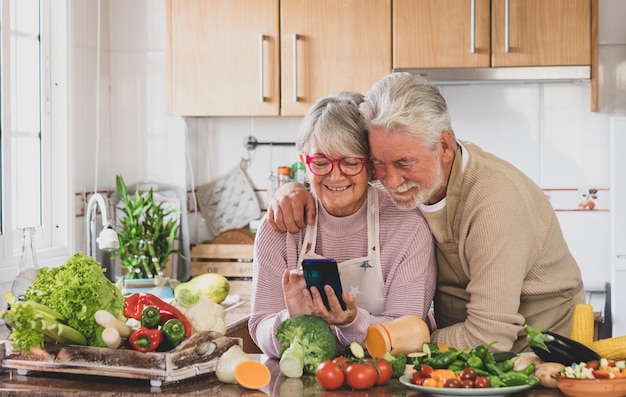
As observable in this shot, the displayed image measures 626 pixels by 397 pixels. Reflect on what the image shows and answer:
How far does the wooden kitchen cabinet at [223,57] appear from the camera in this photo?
4.27 meters

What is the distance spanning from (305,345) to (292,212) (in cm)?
45

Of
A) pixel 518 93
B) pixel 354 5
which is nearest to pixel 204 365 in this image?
pixel 354 5

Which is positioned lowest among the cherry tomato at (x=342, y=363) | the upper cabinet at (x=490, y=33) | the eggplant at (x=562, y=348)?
the cherry tomato at (x=342, y=363)

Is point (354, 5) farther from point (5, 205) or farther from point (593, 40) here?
point (5, 205)

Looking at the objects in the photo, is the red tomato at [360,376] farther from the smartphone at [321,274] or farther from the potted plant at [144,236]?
the potted plant at [144,236]

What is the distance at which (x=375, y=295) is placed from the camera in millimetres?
2510

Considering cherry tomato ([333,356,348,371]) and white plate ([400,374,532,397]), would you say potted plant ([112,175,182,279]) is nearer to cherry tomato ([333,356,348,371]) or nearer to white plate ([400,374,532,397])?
cherry tomato ([333,356,348,371])

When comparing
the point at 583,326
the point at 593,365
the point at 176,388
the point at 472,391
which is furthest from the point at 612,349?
the point at 176,388

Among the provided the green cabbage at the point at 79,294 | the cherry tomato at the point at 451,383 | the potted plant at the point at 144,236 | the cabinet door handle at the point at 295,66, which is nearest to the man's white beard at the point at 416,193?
the cherry tomato at the point at 451,383

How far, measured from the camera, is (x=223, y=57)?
4320 millimetres

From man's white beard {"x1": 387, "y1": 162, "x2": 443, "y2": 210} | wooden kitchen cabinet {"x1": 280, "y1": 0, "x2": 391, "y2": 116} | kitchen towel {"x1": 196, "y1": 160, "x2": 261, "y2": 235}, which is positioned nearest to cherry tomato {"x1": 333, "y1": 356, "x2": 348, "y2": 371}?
man's white beard {"x1": 387, "y1": 162, "x2": 443, "y2": 210}

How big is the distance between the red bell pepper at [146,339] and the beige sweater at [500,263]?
0.71 meters

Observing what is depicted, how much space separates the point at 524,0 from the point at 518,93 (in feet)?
1.66

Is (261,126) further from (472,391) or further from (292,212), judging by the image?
(472,391)
